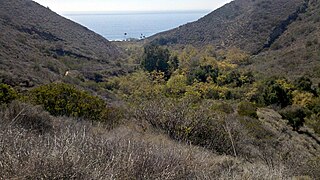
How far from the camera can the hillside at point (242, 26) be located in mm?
54469

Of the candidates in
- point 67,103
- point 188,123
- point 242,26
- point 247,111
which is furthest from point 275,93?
point 242,26

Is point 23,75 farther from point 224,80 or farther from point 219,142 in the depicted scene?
point 224,80

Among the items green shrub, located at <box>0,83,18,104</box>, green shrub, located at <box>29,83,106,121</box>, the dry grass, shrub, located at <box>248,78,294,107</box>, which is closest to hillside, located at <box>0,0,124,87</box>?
green shrub, located at <box>29,83,106,121</box>

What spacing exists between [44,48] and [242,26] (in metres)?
33.5

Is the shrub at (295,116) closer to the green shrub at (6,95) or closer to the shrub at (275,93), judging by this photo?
the shrub at (275,93)

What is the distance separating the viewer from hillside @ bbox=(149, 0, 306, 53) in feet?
179

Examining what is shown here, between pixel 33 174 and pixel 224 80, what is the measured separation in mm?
34720

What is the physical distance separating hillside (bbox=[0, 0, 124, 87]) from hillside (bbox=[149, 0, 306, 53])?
1664cm

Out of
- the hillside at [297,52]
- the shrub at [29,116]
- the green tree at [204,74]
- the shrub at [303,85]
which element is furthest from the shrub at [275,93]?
the shrub at [29,116]

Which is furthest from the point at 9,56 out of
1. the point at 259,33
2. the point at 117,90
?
the point at 259,33

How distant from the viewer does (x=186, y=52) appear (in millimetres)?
51000

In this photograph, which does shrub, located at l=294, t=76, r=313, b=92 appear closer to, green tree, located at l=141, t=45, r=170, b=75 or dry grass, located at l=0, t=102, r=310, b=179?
green tree, located at l=141, t=45, r=170, b=75

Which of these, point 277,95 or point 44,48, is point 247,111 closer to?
point 277,95

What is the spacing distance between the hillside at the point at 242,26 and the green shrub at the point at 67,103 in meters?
44.3
